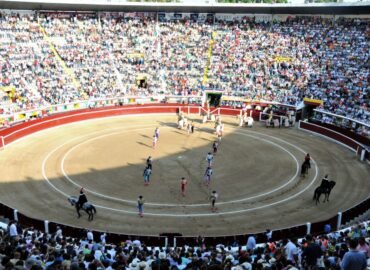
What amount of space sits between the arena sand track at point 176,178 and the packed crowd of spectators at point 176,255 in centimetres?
533

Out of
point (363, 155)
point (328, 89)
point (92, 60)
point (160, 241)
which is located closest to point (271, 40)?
point (328, 89)

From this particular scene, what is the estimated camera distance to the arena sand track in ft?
74.5

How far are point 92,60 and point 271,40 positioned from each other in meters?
23.5

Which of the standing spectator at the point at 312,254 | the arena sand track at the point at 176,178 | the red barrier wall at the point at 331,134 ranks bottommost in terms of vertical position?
the arena sand track at the point at 176,178

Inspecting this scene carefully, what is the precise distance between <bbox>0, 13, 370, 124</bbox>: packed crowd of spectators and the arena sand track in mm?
8490

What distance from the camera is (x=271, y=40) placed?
2213 inches

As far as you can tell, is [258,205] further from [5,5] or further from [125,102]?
[5,5]

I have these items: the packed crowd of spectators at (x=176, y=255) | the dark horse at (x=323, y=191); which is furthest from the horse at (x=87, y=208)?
the dark horse at (x=323, y=191)

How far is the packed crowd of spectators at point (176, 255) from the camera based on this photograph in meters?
10.8

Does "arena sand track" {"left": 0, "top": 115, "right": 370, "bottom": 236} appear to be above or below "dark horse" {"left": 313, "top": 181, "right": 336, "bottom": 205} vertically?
below

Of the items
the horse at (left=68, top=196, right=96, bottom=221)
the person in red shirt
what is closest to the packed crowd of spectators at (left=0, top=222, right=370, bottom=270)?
the horse at (left=68, top=196, right=96, bottom=221)

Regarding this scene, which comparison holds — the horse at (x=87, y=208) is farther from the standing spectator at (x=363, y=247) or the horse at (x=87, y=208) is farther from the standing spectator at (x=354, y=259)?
the standing spectator at (x=354, y=259)

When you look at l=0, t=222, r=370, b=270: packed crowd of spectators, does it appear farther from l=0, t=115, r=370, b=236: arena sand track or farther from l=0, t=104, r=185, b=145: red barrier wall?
l=0, t=104, r=185, b=145: red barrier wall

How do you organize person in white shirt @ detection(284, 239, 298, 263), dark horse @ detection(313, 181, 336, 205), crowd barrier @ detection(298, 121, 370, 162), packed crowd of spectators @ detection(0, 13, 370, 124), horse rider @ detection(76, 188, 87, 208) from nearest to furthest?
1. person in white shirt @ detection(284, 239, 298, 263)
2. horse rider @ detection(76, 188, 87, 208)
3. dark horse @ detection(313, 181, 336, 205)
4. crowd barrier @ detection(298, 121, 370, 162)
5. packed crowd of spectators @ detection(0, 13, 370, 124)
